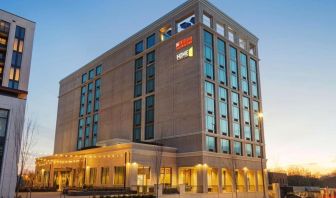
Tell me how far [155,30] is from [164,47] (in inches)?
204

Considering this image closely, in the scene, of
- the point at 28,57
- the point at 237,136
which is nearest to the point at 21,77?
the point at 28,57

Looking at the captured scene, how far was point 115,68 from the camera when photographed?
2790 inches

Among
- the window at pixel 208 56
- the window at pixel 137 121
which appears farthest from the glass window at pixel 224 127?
the window at pixel 137 121

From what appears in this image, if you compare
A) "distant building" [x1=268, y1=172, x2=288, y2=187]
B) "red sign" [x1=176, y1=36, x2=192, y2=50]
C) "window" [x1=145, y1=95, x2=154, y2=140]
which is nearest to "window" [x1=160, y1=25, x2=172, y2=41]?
"red sign" [x1=176, y1=36, x2=192, y2=50]

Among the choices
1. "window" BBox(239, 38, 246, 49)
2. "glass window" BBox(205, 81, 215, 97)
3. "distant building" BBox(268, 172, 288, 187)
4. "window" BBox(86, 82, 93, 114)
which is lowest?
"distant building" BBox(268, 172, 288, 187)

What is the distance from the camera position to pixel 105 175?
48.4 m

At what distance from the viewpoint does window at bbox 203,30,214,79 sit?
170ft

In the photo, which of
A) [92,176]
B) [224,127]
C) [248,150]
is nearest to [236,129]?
[224,127]

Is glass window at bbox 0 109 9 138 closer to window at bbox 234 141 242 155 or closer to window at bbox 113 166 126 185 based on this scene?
window at bbox 113 166 126 185

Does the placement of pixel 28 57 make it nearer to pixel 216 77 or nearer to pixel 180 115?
pixel 180 115

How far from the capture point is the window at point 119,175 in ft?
145

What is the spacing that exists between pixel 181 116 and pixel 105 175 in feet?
52.9

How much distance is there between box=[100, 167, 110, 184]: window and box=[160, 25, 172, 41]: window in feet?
90.1

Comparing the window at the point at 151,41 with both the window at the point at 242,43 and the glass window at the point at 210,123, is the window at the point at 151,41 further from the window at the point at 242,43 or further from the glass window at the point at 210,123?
the glass window at the point at 210,123
